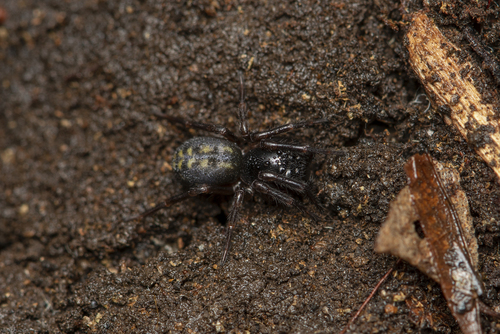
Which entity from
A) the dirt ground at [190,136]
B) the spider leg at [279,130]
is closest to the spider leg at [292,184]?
the dirt ground at [190,136]

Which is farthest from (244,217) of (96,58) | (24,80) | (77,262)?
(24,80)

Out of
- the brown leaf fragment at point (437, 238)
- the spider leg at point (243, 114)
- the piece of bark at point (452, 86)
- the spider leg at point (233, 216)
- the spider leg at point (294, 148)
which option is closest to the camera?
the brown leaf fragment at point (437, 238)

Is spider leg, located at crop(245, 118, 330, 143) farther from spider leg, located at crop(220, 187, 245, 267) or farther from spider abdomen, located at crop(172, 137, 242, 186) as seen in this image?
spider leg, located at crop(220, 187, 245, 267)

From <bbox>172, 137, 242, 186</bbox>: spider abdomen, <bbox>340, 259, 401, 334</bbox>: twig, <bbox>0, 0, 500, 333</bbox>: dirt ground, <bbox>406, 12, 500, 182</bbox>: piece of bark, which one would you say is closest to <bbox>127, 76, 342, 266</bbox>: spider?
<bbox>172, 137, 242, 186</bbox>: spider abdomen

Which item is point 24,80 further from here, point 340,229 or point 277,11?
point 340,229

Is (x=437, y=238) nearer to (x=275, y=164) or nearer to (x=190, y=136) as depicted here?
(x=275, y=164)

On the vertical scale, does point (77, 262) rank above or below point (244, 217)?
below

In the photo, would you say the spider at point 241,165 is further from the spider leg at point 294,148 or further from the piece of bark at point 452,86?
the piece of bark at point 452,86
